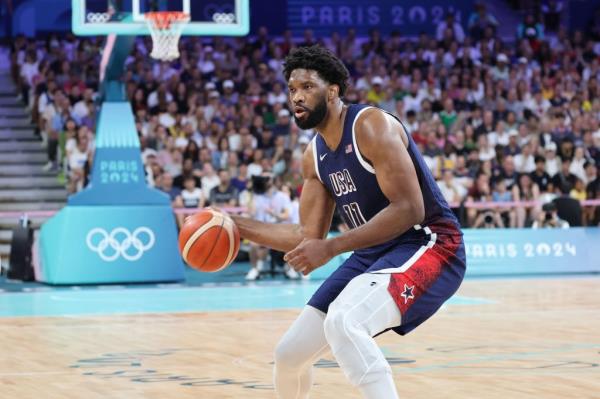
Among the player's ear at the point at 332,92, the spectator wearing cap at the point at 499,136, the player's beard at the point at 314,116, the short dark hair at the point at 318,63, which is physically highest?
the short dark hair at the point at 318,63

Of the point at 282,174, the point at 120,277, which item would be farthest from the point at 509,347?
the point at 282,174

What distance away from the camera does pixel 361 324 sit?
5363 millimetres

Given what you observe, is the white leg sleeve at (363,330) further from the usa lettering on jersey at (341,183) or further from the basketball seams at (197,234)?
the basketball seams at (197,234)

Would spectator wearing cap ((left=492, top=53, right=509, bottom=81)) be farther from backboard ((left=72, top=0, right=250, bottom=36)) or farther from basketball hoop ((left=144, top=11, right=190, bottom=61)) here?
basketball hoop ((left=144, top=11, right=190, bottom=61))

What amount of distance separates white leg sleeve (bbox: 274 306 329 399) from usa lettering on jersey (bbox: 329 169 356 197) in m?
0.60

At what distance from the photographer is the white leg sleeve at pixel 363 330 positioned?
527cm

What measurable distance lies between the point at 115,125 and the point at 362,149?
39.7 ft

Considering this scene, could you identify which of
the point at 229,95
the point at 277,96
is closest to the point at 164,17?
the point at 229,95

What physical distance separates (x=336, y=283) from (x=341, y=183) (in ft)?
1.62

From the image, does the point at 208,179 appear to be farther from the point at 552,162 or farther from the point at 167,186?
the point at 552,162

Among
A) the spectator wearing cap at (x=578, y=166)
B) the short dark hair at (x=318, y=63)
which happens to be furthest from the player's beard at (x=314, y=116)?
the spectator wearing cap at (x=578, y=166)

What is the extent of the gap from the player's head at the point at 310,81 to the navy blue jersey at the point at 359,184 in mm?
166

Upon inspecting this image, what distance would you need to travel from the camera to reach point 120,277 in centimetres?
1681

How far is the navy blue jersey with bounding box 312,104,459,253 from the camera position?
18.7 feet
